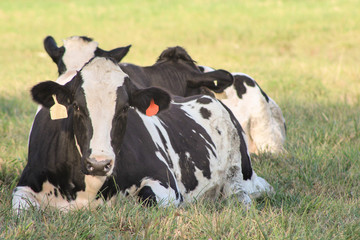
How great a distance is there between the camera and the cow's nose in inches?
162

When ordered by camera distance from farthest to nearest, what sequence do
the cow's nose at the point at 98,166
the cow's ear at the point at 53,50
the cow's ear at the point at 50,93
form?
the cow's ear at the point at 53,50 → the cow's ear at the point at 50,93 → the cow's nose at the point at 98,166

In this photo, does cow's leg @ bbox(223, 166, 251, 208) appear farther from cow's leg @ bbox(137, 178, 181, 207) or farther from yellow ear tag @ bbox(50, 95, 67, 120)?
yellow ear tag @ bbox(50, 95, 67, 120)

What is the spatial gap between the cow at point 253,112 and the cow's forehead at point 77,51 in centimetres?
290

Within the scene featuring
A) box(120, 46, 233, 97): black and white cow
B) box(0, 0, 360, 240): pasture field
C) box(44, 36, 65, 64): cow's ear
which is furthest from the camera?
box(120, 46, 233, 97): black and white cow

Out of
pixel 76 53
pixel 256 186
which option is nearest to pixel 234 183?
pixel 256 186

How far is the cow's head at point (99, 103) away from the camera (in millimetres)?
4195

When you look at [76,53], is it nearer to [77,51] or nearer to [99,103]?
[77,51]

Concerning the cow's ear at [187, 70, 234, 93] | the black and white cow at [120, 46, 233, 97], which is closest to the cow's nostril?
the black and white cow at [120, 46, 233, 97]

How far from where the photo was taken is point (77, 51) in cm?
581

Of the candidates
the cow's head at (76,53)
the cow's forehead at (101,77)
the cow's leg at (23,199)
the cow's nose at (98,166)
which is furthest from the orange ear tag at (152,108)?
the cow's head at (76,53)

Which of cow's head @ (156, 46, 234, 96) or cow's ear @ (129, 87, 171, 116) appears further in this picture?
cow's head @ (156, 46, 234, 96)

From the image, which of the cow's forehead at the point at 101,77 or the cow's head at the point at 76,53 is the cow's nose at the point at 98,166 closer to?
the cow's forehead at the point at 101,77

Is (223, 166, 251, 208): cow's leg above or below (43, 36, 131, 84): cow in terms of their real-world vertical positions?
below

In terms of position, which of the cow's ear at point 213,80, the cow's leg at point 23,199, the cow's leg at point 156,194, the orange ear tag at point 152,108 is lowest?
the cow's leg at point 156,194
